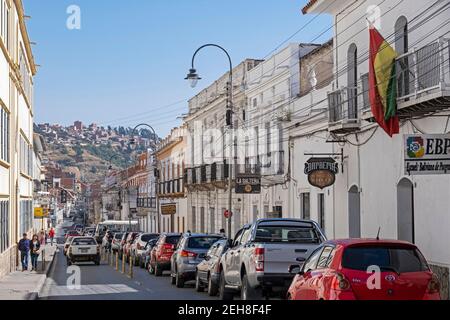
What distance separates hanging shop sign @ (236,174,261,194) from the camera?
32812 millimetres

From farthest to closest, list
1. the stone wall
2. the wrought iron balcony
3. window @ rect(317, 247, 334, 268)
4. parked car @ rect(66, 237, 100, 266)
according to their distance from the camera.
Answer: parked car @ rect(66, 237, 100, 266) → the stone wall → the wrought iron balcony → window @ rect(317, 247, 334, 268)

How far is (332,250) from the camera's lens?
1227 cm

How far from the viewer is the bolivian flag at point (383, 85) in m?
19.5

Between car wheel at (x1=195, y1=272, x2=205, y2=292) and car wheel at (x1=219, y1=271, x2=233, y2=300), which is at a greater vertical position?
car wheel at (x1=219, y1=271, x2=233, y2=300)

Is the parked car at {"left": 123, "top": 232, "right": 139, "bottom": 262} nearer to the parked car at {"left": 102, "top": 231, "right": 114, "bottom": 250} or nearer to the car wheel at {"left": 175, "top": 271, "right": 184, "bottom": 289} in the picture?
the parked car at {"left": 102, "top": 231, "right": 114, "bottom": 250}

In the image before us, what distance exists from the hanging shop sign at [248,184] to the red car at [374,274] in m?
20.4

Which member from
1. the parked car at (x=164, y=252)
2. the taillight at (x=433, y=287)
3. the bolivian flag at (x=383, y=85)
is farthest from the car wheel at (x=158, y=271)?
the taillight at (x=433, y=287)

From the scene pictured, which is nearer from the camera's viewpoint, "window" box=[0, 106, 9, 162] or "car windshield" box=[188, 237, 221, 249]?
"car windshield" box=[188, 237, 221, 249]

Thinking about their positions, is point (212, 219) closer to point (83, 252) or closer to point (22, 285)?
point (83, 252)

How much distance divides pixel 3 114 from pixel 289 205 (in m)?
11.5

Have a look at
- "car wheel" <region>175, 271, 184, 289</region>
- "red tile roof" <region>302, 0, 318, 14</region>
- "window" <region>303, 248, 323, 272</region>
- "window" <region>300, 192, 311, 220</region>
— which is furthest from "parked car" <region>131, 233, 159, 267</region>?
"window" <region>303, 248, 323, 272</region>

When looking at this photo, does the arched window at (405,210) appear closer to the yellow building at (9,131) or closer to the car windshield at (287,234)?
the car windshield at (287,234)

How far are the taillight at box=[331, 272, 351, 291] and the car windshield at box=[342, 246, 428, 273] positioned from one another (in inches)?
7.8

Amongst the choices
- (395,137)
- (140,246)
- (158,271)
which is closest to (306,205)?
(158,271)
